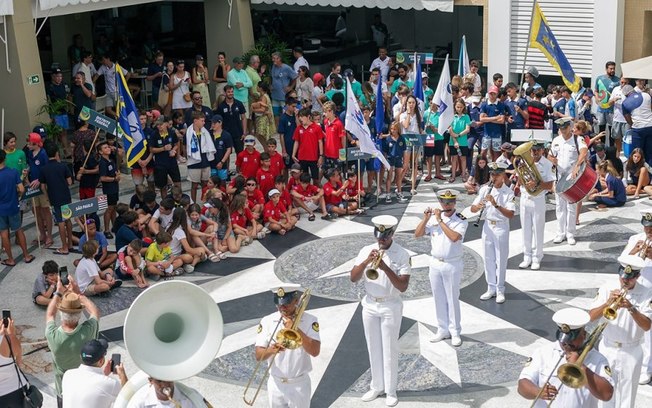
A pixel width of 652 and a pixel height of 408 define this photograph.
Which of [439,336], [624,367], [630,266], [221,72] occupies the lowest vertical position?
[439,336]

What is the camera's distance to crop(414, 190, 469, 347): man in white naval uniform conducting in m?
11.4

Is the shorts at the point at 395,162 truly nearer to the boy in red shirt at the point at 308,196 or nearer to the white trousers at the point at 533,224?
the boy in red shirt at the point at 308,196

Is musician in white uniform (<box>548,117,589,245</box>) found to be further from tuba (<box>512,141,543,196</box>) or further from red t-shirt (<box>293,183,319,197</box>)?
red t-shirt (<box>293,183,319,197</box>)

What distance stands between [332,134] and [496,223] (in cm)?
485

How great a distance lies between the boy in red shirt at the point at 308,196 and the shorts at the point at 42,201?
373cm

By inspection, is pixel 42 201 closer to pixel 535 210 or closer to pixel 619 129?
pixel 535 210

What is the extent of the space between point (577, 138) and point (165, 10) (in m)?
16.5

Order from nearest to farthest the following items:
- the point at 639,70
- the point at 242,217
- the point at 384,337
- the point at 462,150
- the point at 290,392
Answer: the point at 290,392 → the point at 384,337 → the point at 242,217 → the point at 639,70 → the point at 462,150

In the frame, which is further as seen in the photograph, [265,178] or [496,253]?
[265,178]

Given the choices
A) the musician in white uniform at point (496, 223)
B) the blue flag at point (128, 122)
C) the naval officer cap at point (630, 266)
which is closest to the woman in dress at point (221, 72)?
the blue flag at point (128, 122)

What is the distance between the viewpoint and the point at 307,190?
53.8 feet

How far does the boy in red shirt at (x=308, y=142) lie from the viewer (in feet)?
55.3

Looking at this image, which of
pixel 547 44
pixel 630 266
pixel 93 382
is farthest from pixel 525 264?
pixel 93 382

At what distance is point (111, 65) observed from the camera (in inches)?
828
